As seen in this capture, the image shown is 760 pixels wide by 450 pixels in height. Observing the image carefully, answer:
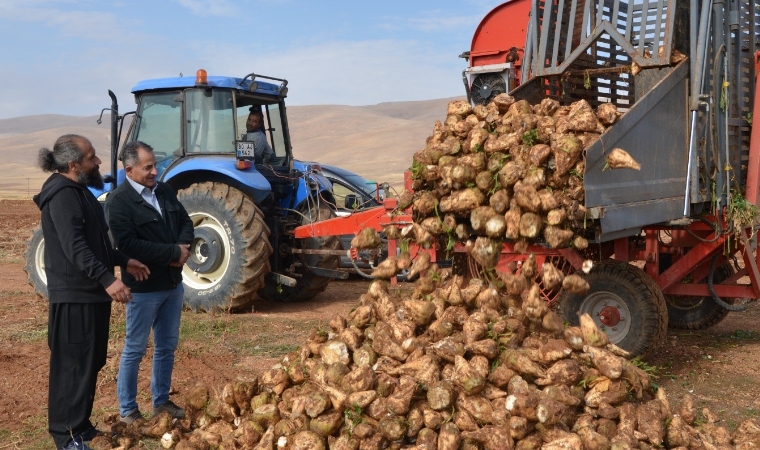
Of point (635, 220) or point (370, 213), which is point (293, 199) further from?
point (635, 220)

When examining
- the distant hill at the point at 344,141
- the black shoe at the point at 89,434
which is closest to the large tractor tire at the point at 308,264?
the black shoe at the point at 89,434

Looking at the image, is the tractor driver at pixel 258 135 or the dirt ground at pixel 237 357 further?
the tractor driver at pixel 258 135

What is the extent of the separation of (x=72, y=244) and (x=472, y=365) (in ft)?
7.01

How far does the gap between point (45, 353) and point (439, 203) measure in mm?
3466

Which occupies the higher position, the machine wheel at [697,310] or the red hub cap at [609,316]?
the red hub cap at [609,316]

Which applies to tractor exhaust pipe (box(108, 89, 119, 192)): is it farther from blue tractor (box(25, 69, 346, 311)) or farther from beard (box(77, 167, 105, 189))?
beard (box(77, 167, 105, 189))

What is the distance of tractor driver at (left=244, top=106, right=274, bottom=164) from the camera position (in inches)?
331

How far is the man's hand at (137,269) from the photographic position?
4.34 metres

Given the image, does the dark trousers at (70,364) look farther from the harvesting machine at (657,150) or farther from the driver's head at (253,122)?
the driver's head at (253,122)

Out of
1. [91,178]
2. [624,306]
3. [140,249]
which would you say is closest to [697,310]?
[624,306]

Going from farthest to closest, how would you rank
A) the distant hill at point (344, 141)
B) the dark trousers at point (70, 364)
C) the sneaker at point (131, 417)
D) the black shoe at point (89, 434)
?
the distant hill at point (344, 141) → the sneaker at point (131, 417) → the black shoe at point (89, 434) → the dark trousers at point (70, 364)

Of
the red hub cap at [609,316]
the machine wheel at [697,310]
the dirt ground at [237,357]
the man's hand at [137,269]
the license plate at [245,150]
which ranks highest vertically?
the license plate at [245,150]

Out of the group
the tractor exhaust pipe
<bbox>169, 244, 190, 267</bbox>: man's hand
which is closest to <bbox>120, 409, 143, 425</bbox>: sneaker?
<bbox>169, 244, 190, 267</bbox>: man's hand

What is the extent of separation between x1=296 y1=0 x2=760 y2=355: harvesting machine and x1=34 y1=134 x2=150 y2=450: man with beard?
2.10 meters
